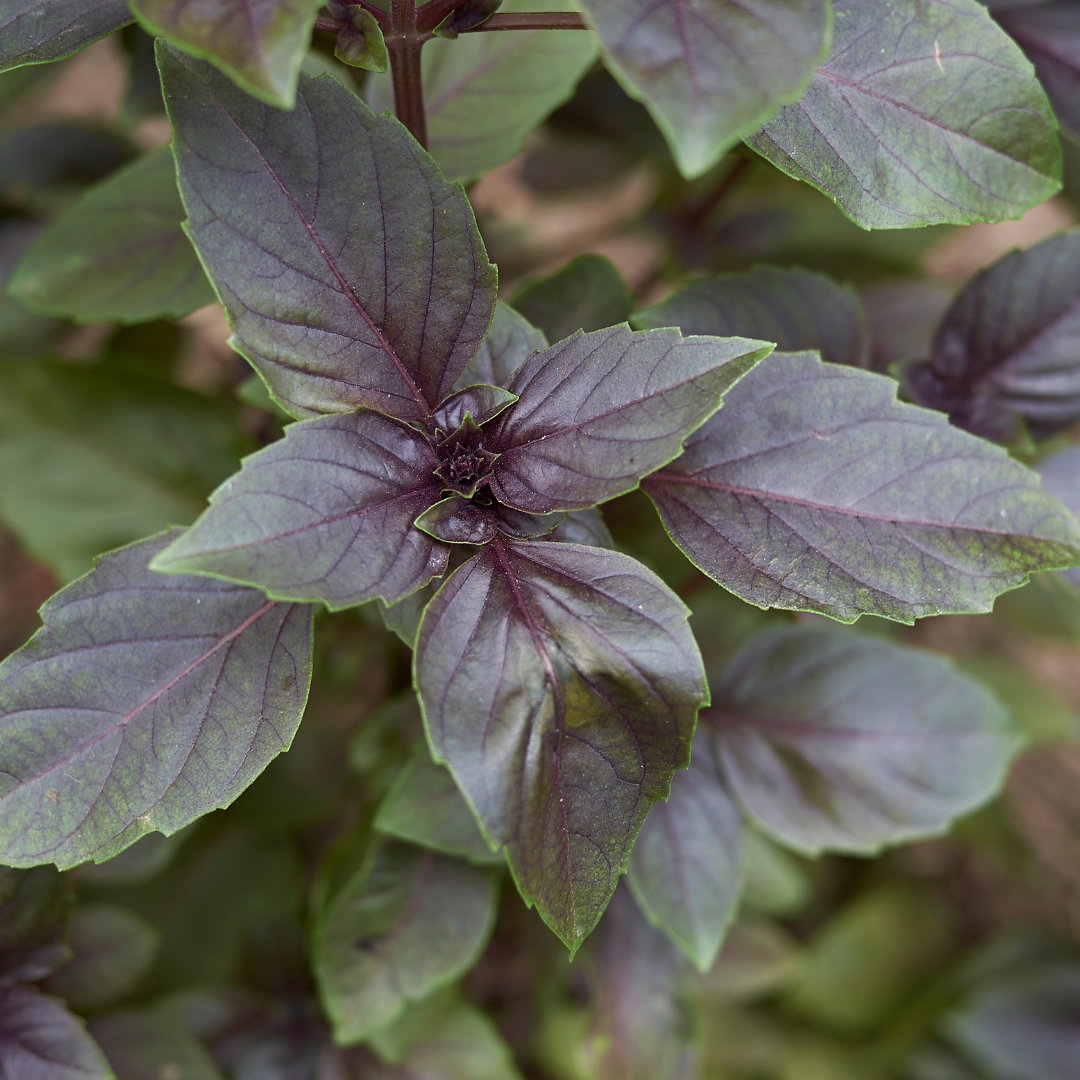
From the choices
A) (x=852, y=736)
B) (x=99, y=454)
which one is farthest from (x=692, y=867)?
(x=99, y=454)

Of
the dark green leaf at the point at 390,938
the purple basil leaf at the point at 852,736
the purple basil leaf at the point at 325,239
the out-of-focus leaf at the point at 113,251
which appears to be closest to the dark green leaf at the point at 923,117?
the purple basil leaf at the point at 325,239

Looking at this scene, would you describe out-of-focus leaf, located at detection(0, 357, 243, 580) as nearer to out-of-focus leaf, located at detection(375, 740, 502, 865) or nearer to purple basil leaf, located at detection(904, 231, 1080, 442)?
out-of-focus leaf, located at detection(375, 740, 502, 865)

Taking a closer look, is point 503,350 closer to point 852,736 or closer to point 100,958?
point 852,736

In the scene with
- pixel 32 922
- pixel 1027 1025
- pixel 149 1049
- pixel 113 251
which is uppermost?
pixel 113 251

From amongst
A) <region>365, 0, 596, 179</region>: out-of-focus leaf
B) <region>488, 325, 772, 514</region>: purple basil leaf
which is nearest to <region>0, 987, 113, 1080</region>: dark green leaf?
<region>488, 325, 772, 514</region>: purple basil leaf

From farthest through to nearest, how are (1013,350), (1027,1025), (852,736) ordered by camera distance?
(1027,1025), (852,736), (1013,350)

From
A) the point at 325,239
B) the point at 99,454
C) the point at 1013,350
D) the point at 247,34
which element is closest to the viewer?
the point at 247,34

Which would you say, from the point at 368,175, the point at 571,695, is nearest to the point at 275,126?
the point at 368,175
